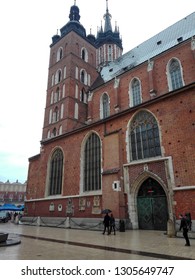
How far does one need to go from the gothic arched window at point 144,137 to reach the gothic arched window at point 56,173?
8901 millimetres

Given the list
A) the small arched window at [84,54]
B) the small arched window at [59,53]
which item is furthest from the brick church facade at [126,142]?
the small arched window at [84,54]

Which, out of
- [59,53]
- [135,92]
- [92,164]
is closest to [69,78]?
[59,53]

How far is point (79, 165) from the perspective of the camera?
63.7 ft

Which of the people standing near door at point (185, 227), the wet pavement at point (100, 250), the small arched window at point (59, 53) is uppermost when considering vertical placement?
the small arched window at point (59, 53)

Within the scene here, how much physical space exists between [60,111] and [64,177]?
1323 centimetres

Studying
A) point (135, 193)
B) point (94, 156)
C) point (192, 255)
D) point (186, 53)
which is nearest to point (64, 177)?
point (94, 156)

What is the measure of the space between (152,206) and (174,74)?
570 inches

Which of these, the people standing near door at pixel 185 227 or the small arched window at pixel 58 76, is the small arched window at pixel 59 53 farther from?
the people standing near door at pixel 185 227

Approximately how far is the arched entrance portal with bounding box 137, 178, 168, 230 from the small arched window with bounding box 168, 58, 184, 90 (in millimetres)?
11471

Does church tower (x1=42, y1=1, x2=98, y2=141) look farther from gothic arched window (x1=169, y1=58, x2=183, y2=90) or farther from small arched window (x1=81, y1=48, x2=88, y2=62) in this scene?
gothic arched window (x1=169, y1=58, x2=183, y2=90)

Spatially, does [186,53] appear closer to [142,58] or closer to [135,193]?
[142,58]

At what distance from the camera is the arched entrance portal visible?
1376 centimetres

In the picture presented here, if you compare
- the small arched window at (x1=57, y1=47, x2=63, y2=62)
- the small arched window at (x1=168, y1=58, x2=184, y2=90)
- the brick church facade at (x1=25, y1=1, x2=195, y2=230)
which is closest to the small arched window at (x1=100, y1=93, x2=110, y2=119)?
the brick church facade at (x1=25, y1=1, x2=195, y2=230)

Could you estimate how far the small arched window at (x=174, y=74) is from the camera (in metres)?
21.1
